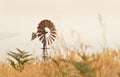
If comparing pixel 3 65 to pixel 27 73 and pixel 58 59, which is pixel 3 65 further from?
pixel 58 59

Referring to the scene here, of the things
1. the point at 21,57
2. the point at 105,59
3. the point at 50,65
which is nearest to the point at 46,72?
the point at 50,65

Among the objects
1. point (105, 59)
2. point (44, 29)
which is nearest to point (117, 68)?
point (105, 59)

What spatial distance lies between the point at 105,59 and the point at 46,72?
1224 mm

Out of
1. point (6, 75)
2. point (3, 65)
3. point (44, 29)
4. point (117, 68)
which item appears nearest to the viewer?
point (117, 68)

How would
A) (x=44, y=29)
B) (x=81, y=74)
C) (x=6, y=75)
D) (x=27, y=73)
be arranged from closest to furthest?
(x=81, y=74) → (x=27, y=73) → (x=6, y=75) → (x=44, y=29)

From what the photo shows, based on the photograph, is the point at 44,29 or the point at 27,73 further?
the point at 44,29

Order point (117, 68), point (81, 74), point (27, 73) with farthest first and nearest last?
1. point (27, 73)
2. point (117, 68)
3. point (81, 74)

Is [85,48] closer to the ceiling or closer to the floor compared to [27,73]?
closer to the ceiling

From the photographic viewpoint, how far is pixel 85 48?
570cm

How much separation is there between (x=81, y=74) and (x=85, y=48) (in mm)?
819

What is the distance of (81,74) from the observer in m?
4.95

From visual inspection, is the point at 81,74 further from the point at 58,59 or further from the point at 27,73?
the point at 27,73

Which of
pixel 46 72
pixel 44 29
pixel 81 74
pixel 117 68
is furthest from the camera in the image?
pixel 44 29

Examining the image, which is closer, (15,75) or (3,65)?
(15,75)
